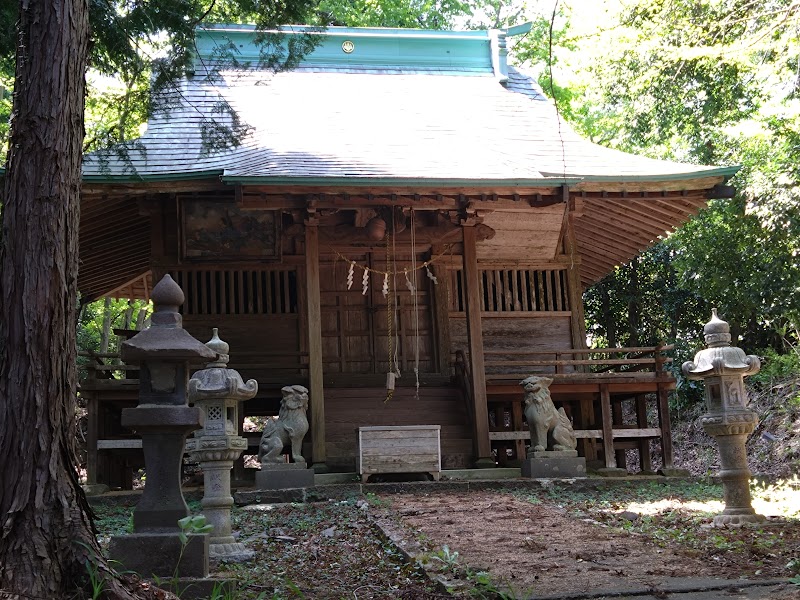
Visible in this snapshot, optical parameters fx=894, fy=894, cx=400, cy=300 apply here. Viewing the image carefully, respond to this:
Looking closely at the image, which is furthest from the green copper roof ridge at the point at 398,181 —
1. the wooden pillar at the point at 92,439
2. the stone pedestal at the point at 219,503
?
the stone pedestal at the point at 219,503

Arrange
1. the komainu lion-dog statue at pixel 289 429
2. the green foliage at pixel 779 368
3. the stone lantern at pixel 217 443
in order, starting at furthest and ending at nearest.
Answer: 1. the green foliage at pixel 779 368
2. the komainu lion-dog statue at pixel 289 429
3. the stone lantern at pixel 217 443

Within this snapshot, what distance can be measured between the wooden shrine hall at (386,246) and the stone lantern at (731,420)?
4.15 metres

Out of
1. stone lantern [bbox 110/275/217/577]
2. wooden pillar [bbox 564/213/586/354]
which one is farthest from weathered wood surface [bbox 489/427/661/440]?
stone lantern [bbox 110/275/217/577]

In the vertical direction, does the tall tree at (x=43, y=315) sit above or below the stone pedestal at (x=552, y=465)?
above

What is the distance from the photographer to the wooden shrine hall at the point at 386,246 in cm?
1160

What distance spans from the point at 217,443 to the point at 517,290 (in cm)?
843

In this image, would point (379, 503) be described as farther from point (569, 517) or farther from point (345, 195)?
point (345, 195)

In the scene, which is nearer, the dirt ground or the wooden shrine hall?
the dirt ground

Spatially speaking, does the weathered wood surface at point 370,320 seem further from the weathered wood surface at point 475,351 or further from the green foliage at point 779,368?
the green foliage at point 779,368

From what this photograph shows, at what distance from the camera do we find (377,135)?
1377cm

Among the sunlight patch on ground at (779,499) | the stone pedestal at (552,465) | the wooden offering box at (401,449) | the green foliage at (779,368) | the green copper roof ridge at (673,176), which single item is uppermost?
the green copper roof ridge at (673,176)

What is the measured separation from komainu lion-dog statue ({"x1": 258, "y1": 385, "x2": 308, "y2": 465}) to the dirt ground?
211 centimetres

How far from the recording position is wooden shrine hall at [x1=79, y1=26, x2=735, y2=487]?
1160 cm

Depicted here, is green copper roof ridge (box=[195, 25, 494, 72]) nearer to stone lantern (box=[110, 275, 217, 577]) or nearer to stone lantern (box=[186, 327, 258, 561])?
stone lantern (box=[186, 327, 258, 561])
